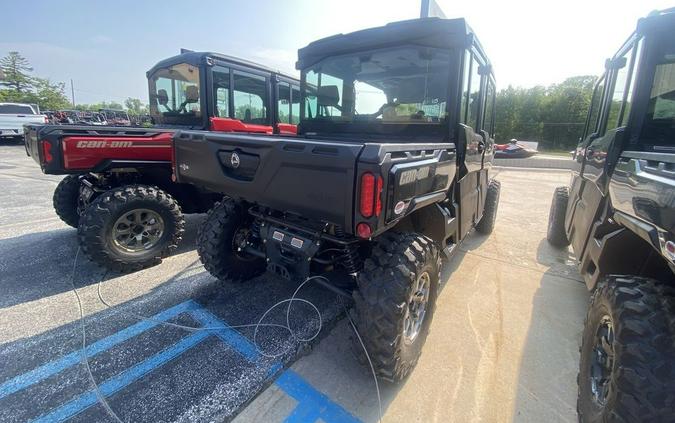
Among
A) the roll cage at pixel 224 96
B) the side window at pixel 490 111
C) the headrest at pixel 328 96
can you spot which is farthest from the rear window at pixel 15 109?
the side window at pixel 490 111

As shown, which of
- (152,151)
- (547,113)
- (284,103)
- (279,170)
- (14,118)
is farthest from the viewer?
(547,113)

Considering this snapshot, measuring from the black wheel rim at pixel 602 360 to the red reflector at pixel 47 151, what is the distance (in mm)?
5091

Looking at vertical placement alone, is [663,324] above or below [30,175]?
above

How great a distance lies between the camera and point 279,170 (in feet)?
7.10

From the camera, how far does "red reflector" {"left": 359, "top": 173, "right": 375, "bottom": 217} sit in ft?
5.79

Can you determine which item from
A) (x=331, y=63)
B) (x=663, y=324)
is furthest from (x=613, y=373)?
(x=331, y=63)

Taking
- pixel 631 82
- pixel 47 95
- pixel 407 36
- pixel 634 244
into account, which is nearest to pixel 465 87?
pixel 407 36

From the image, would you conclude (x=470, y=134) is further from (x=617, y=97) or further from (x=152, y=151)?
(x=152, y=151)

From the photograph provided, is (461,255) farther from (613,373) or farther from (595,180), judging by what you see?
(613,373)

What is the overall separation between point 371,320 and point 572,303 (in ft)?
8.71

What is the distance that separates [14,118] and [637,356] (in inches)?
1055

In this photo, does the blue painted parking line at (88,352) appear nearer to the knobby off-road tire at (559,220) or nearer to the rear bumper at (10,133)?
the knobby off-road tire at (559,220)

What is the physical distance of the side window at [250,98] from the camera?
16.4 ft

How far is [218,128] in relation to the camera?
464cm
